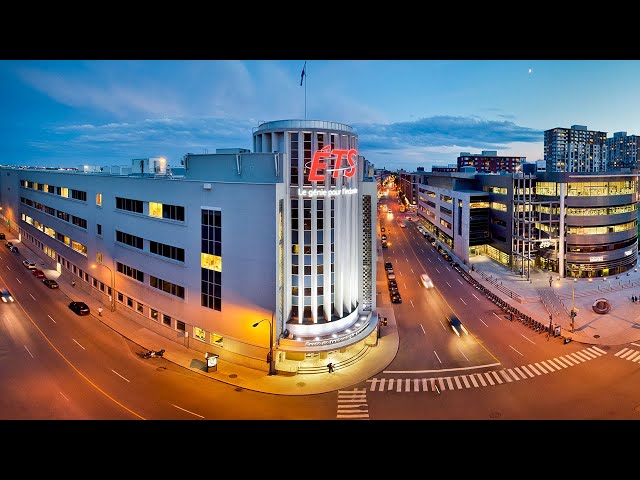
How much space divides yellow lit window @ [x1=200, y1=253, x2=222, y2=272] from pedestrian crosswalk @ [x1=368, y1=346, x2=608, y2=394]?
16341mm

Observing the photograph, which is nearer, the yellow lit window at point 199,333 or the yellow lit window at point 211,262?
the yellow lit window at point 211,262

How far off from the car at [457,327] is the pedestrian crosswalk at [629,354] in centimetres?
1295

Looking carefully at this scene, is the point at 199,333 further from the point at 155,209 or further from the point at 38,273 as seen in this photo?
the point at 38,273

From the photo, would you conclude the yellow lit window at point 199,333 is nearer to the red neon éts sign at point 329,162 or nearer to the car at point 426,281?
the red neon éts sign at point 329,162

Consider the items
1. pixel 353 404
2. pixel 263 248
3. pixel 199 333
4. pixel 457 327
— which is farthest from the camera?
pixel 457 327

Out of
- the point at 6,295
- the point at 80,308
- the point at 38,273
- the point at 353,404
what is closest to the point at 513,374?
the point at 353,404

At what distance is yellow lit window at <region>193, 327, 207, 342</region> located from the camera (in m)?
36.2

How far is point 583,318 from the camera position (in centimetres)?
4434

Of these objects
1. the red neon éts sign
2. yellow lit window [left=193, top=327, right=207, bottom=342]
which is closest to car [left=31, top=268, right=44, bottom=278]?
yellow lit window [left=193, top=327, right=207, bottom=342]

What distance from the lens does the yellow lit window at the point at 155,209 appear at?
3872 centimetres

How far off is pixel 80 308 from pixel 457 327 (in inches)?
1653

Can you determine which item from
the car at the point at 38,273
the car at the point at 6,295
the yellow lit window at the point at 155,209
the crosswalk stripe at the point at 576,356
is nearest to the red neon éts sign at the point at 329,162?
the yellow lit window at the point at 155,209

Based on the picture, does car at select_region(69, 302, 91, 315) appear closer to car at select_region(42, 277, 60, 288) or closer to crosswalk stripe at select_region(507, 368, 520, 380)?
car at select_region(42, 277, 60, 288)

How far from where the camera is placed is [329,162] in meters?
35.0
